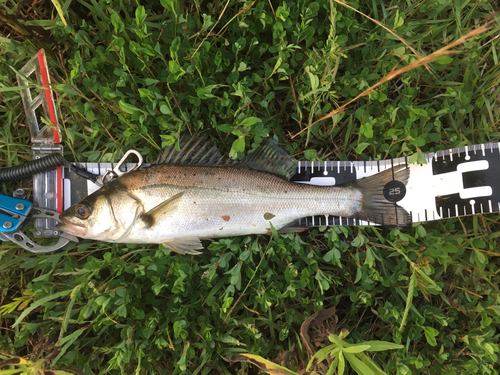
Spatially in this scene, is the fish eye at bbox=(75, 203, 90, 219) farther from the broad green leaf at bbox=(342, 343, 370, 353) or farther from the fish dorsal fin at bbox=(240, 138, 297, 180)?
the broad green leaf at bbox=(342, 343, 370, 353)

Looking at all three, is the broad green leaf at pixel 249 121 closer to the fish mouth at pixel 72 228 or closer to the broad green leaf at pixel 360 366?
the fish mouth at pixel 72 228

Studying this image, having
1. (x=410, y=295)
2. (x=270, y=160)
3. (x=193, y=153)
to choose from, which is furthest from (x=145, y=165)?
(x=410, y=295)

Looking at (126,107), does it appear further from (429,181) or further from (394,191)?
(429,181)

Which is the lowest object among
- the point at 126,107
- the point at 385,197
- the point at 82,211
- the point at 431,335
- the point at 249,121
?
the point at 431,335

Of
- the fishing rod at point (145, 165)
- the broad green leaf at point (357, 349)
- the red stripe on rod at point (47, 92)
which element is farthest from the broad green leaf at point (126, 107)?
the broad green leaf at point (357, 349)

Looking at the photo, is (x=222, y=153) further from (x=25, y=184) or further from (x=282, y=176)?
(x=25, y=184)

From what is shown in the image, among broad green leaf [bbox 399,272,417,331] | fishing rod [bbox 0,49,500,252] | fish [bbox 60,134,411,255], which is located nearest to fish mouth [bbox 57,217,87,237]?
fish [bbox 60,134,411,255]

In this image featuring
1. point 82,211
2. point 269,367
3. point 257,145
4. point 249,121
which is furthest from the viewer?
point 257,145
